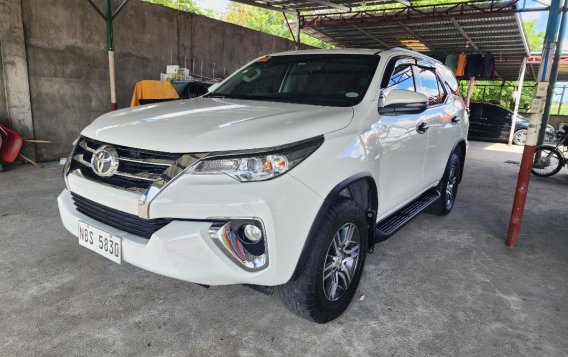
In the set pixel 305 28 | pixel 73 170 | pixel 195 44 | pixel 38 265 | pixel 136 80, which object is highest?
pixel 305 28

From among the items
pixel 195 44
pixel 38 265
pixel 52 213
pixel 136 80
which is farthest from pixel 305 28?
pixel 38 265

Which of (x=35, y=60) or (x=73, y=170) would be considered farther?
(x=35, y=60)

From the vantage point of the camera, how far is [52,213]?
398 cm

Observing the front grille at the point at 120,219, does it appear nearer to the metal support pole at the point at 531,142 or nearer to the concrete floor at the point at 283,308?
the concrete floor at the point at 283,308

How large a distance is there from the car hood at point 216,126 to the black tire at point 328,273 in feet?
1.58

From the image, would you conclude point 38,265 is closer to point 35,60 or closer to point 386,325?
point 386,325

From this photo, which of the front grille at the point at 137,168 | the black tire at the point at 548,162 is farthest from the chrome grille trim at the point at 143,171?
the black tire at the point at 548,162

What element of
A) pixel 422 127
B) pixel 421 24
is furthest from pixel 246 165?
Answer: pixel 421 24

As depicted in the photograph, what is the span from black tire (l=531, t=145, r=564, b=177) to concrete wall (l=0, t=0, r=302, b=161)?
7206 mm

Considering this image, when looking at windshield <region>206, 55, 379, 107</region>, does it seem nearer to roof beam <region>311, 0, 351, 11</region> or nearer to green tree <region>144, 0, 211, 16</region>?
roof beam <region>311, 0, 351, 11</region>

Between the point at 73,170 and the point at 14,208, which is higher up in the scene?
the point at 73,170

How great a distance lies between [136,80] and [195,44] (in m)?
1.75

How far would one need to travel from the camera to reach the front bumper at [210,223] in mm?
1768

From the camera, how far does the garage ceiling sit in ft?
30.6
